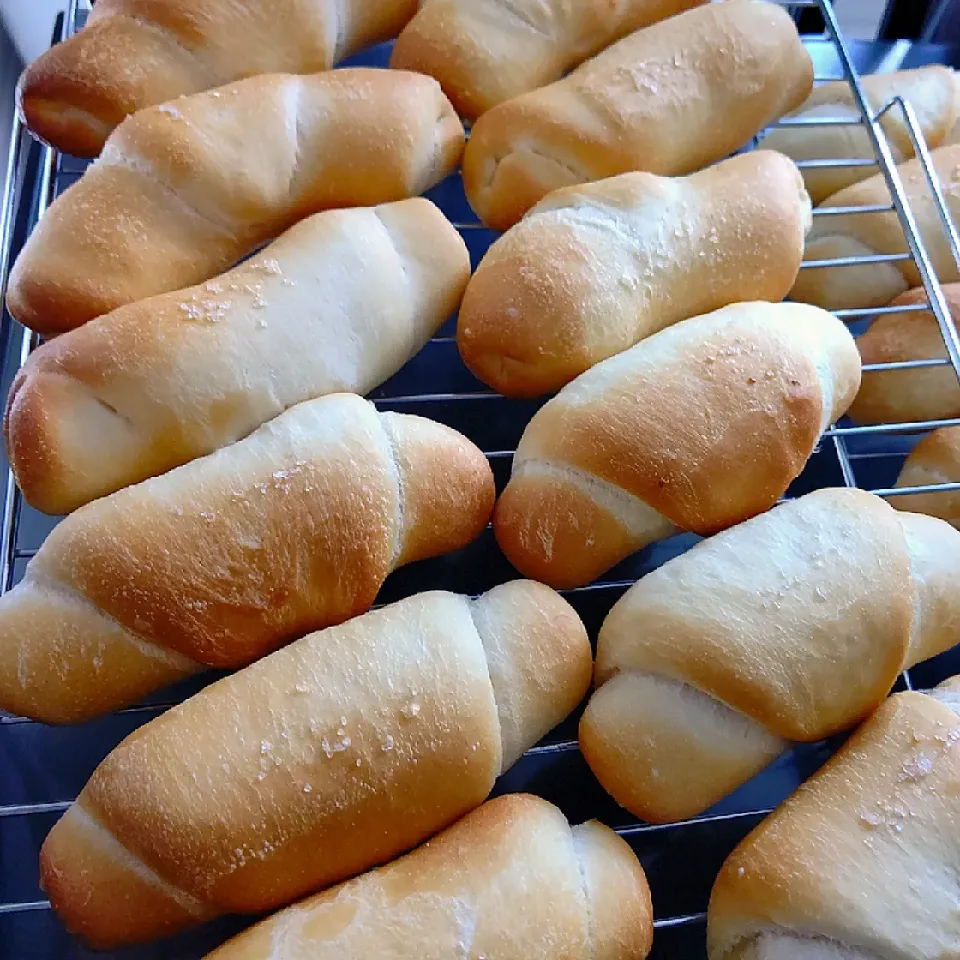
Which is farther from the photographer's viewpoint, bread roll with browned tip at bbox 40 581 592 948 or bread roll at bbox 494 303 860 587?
bread roll at bbox 494 303 860 587

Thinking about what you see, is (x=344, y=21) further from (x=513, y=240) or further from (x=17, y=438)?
(x=17, y=438)

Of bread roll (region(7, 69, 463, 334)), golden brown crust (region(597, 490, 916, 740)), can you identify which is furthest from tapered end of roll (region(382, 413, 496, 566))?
bread roll (region(7, 69, 463, 334))

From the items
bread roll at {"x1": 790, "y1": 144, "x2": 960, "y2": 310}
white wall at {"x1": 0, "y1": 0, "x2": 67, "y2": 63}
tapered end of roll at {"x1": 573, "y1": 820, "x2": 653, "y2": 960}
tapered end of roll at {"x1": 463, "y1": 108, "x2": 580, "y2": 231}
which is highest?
white wall at {"x1": 0, "y1": 0, "x2": 67, "y2": 63}

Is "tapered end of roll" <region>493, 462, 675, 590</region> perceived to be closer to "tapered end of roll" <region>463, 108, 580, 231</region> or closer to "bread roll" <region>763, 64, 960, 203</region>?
"tapered end of roll" <region>463, 108, 580, 231</region>

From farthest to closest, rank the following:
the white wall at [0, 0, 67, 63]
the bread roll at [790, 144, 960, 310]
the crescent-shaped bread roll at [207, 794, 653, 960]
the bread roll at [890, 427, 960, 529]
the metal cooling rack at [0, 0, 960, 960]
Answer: the white wall at [0, 0, 67, 63]
the bread roll at [790, 144, 960, 310]
the bread roll at [890, 427, 960, 529]
the metal cooling rack at [0, 0, 960, 960]
the crescent-shaped bread roll at [207, 794, 653, 960]

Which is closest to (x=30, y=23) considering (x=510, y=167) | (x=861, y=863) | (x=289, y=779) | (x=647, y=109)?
(x=510, y=167)

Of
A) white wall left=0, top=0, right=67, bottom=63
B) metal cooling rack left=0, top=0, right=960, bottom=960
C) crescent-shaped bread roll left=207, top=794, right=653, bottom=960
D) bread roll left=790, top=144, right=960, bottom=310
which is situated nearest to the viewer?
crescent-shaped bread roll left=207, top=794, right=653, bottom=960
